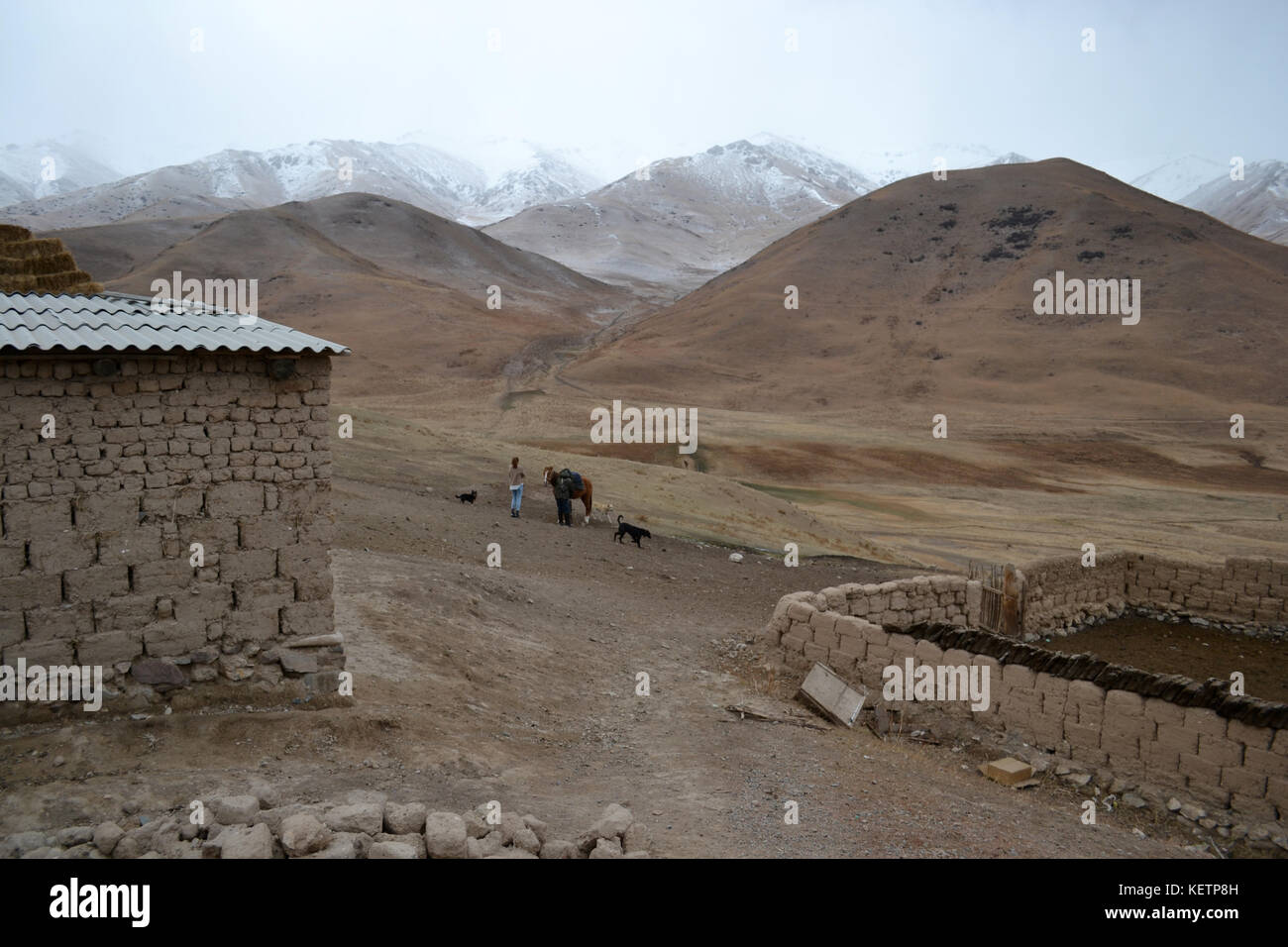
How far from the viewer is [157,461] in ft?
24.1

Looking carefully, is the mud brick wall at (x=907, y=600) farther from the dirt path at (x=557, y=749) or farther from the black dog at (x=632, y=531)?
the black dog at (x=632, y=531)

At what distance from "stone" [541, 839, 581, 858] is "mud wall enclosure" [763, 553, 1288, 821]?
5766 mm

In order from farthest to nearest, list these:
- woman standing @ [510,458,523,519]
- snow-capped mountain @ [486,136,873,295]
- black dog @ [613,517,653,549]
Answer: snow-capped mountain @ [486,136,873,295]
woman standing @ [510,458,523,519]
black dog @ [613,517,653,549]

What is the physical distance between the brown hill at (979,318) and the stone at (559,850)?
5055cm

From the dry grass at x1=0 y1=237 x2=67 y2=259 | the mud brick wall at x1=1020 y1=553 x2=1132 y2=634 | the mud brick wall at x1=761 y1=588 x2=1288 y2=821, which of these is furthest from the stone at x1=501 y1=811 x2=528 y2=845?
the mud brick wall at x1=1020 y1=553 x2=1132 y2=634

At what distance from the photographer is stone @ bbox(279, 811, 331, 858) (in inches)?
195

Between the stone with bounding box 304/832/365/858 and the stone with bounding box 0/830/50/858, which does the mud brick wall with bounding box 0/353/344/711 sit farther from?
the stone with bounding box 304/832/365/858

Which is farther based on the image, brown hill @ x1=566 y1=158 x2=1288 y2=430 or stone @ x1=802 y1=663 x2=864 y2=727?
brown hill @ x1=566 y1=158 x2=1288 y2=430

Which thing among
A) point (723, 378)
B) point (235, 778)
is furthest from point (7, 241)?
point (723, 378)

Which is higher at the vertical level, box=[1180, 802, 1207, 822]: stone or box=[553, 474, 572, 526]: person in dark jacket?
box=[553, 474, 572, 526]: person in dark jacket

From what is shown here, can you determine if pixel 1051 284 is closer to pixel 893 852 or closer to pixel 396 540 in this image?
pixel 396 540

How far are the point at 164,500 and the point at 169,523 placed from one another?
0.62 feet

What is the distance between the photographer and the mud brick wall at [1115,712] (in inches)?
311
